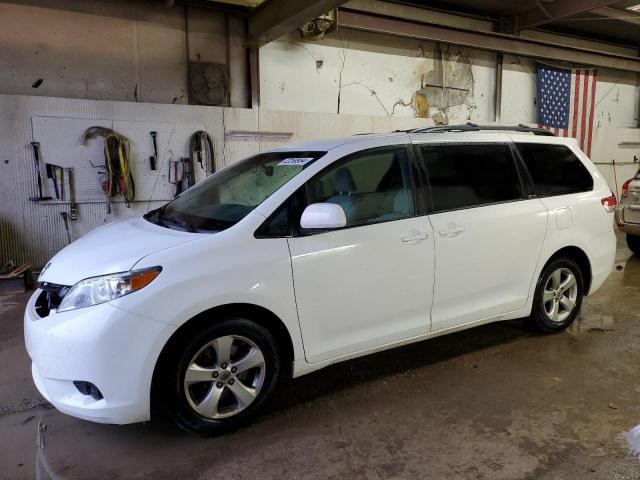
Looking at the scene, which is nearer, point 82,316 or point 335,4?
point 82,316

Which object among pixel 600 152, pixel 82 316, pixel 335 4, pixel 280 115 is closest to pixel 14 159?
pixel 280 115

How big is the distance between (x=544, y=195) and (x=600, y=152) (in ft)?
29.9

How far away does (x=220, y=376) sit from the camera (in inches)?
101

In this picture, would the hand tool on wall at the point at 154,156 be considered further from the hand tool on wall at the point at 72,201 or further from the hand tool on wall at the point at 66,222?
the hand tool on wall at the point at 66,222

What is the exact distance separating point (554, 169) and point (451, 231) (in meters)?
1.31

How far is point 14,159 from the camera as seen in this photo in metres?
5.98

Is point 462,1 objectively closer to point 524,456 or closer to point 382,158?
point 382,158

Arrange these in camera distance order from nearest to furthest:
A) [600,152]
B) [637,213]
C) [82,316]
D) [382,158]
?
[82,316]
[382,158]
[637,213]
[600,152]

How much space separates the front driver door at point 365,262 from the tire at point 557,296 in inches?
48.0

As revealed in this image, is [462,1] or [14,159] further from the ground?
[462,1]

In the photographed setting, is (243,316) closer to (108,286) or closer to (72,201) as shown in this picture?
(108,286)

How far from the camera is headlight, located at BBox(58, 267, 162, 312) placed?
2.32 meters

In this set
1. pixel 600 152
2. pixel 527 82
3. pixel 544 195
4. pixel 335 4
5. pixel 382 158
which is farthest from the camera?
pixel 600 152

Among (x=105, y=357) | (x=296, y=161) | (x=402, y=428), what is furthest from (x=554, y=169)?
(x=105, y=357)
